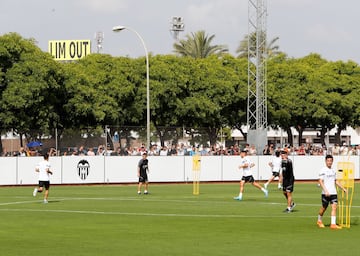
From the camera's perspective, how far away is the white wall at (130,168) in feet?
169

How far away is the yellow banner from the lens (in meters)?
112

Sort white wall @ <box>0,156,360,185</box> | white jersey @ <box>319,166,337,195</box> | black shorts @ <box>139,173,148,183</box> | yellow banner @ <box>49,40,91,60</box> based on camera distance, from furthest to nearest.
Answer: yellow banner @ <box>49,40,91,60</box> < white wall @ <box>0,156,360,185</box> < black shorts @ <box>139,173,148,183</box> < white jersey @ <box>319,166,337,195</box>

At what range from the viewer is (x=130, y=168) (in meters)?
54.2

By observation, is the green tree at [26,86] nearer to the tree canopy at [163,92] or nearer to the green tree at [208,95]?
the tree canopy at [163,92]

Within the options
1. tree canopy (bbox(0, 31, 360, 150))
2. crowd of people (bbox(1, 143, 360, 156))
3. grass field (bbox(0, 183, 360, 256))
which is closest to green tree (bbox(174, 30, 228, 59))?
tree canopy (bbox(0, 31, 360, 150))

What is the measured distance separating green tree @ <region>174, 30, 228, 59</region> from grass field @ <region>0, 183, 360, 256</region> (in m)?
58.8

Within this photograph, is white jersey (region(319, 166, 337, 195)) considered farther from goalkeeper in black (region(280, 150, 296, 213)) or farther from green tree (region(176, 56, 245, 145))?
green tree (region(176, 56, 245, 145))

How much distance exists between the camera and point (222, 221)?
24.9m

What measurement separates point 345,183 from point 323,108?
58.2 m

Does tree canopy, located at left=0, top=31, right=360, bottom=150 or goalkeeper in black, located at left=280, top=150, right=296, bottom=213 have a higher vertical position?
tree canopy, located at left=0, top=31, right=360, bottom=150

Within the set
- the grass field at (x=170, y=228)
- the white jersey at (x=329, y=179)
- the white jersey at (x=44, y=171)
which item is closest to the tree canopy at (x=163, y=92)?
the white jersey at (x=44, y=171)

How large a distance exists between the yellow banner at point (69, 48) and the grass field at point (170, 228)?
7758 centimetres

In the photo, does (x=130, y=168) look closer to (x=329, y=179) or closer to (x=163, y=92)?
(x=163, y=92)

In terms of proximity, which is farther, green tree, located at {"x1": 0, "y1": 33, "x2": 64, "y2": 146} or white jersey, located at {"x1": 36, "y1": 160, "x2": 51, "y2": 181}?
green tree, located at {"x1": 0, "y1": 33, "x2": 64, "y2": 146}
